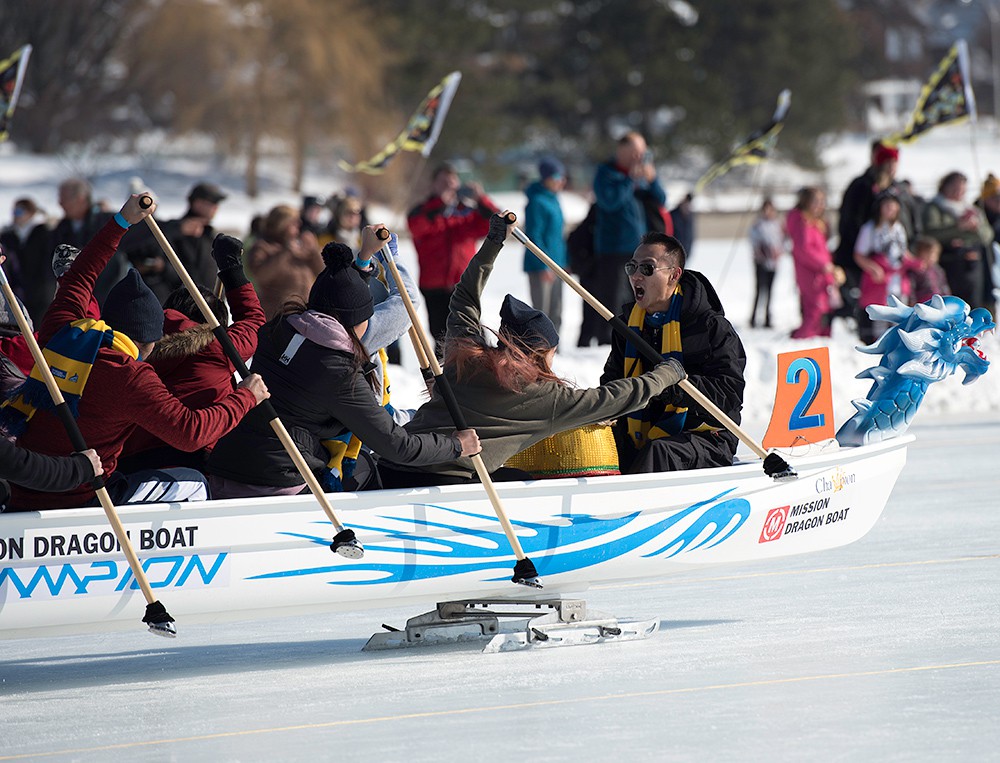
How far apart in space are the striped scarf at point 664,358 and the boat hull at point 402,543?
1.27 ft

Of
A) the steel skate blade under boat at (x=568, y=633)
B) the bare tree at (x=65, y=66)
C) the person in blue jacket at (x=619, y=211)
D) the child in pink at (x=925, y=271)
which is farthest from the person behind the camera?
the bare tree at (x=65, y=66)

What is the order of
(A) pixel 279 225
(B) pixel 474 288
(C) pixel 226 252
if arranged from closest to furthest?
1. (B) pixel 474 288
2. (C) pixel 226 252
3. (A) pixel 279 225

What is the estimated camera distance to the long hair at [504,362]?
502 centimetres

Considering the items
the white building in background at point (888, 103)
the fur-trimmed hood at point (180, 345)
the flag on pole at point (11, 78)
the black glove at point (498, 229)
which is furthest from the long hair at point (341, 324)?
the white building in background at point (888, 103)

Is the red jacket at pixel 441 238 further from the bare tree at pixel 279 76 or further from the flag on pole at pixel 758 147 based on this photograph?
the bare tree at pixel 279 76

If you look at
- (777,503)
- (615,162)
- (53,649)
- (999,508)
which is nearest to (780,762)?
(777,503)

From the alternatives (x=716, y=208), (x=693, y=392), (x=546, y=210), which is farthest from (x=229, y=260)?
(x=716, y=208)

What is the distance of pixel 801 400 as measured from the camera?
18.2ft

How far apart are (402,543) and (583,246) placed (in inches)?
272

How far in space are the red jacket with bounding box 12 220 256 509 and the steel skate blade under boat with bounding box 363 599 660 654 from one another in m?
1.04

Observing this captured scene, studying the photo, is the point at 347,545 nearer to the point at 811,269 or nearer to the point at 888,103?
the point at 811,269

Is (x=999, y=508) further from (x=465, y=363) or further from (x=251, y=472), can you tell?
(x=251, y=472)

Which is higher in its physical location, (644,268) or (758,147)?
(644,268)

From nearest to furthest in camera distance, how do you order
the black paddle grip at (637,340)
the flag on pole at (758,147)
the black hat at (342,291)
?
the black hat at (342,291), the black paddle grip at (637,340), the flag on pole at (758,147)
